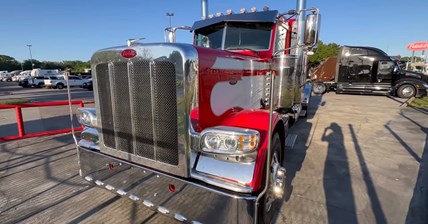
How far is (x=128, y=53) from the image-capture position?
2.27 m

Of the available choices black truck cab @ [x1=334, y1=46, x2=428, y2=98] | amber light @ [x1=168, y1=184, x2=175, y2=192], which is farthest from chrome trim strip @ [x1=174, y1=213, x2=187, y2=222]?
black truck cab @ [x1=334, y1=46, x2=428, y2=98]

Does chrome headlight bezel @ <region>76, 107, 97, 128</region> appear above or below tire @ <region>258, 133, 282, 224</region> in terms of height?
above

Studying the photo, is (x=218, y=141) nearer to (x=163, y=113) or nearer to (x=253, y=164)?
(x=253, y=164)

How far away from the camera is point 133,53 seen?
2.23m

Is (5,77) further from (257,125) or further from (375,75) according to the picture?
(257,125)

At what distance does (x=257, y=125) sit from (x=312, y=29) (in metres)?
1.87

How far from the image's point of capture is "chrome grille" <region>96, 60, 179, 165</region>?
85.2 inches

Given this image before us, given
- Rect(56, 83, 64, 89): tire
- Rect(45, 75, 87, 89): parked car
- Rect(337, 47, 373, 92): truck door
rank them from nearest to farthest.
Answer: Rect(337, 47, 373, 92): truck door < Rect(45, 75, 87, 89): parked car < Rect(56, 83, 64, 89): tire

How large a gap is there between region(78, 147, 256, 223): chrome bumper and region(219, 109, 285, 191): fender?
0.20 metres

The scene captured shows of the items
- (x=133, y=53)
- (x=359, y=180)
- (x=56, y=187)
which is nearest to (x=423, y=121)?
(x=359, y=180)

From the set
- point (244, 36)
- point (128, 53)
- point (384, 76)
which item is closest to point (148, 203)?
point (128, 53)

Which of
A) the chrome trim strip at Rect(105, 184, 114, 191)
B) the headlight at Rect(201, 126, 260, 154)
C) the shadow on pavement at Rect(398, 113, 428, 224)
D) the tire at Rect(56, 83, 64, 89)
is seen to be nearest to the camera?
the headlight at Rect(201, 126, 260, 154)

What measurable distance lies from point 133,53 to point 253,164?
144 centimetres

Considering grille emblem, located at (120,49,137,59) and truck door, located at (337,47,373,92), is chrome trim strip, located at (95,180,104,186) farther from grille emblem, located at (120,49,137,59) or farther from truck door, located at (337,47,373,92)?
truck door, located at (337,47,373,92)
